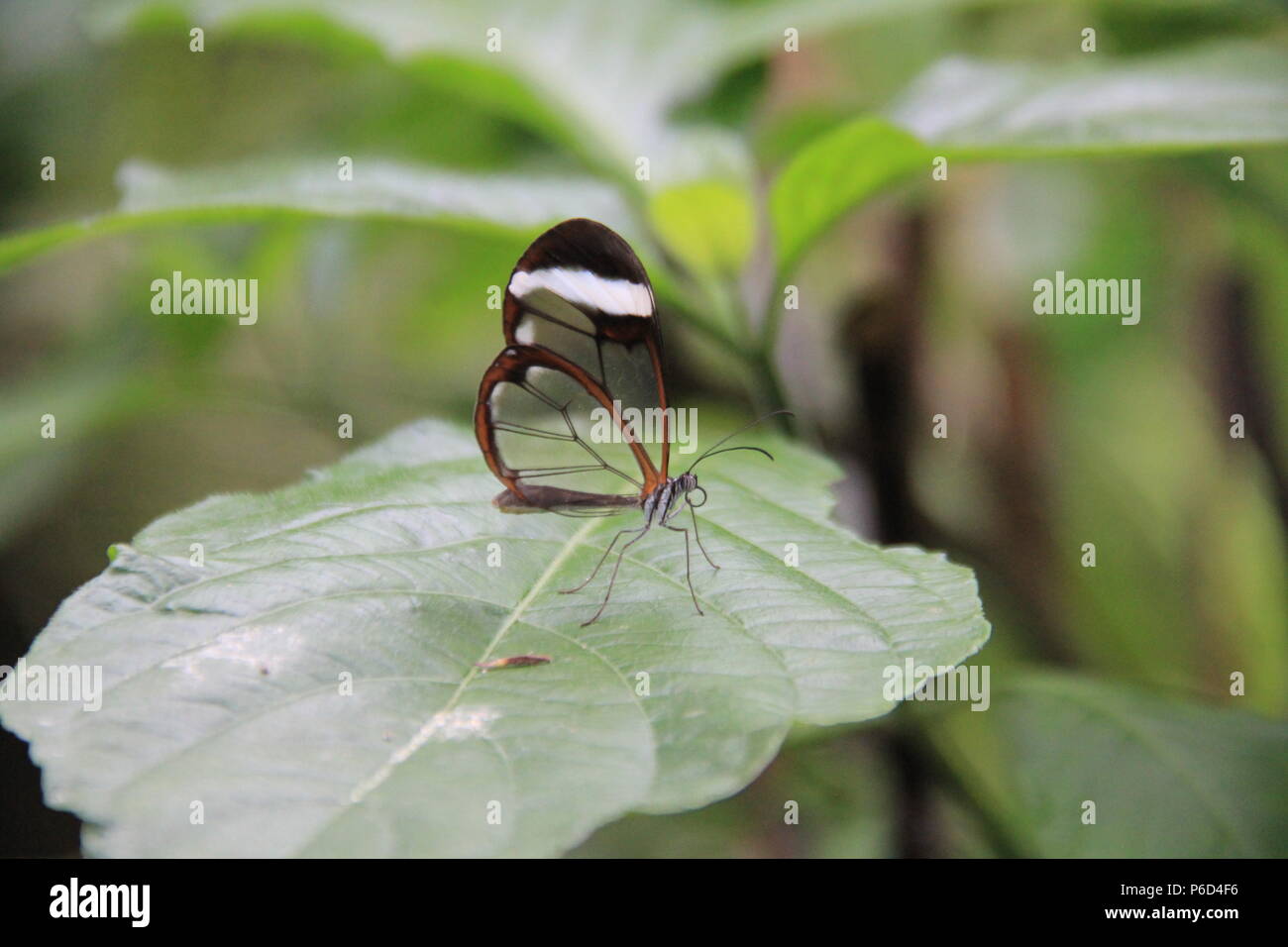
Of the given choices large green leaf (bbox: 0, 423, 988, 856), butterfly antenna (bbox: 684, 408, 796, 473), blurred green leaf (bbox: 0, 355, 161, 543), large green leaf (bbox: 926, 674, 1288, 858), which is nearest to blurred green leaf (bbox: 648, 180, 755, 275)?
butterfly antenna (bbox: 684, 408, 796, 473)

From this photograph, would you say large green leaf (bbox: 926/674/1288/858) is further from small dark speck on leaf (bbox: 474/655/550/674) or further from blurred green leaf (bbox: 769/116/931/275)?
small dark speck on leaf (bbox: 474/655/550/674)

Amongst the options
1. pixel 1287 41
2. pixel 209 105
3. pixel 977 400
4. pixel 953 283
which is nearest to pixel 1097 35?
pixel 1287 41

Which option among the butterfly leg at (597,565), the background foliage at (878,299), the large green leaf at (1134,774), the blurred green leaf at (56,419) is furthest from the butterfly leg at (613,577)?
the blurred green leaf at (56,419)

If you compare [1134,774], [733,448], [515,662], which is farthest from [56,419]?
[1134,774]

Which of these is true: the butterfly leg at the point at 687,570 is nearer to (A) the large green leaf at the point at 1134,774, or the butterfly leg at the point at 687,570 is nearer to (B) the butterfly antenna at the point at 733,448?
(B) the butterfly antenna at the point at 733,448

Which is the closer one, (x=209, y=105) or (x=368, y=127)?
(x=368, y=127)
